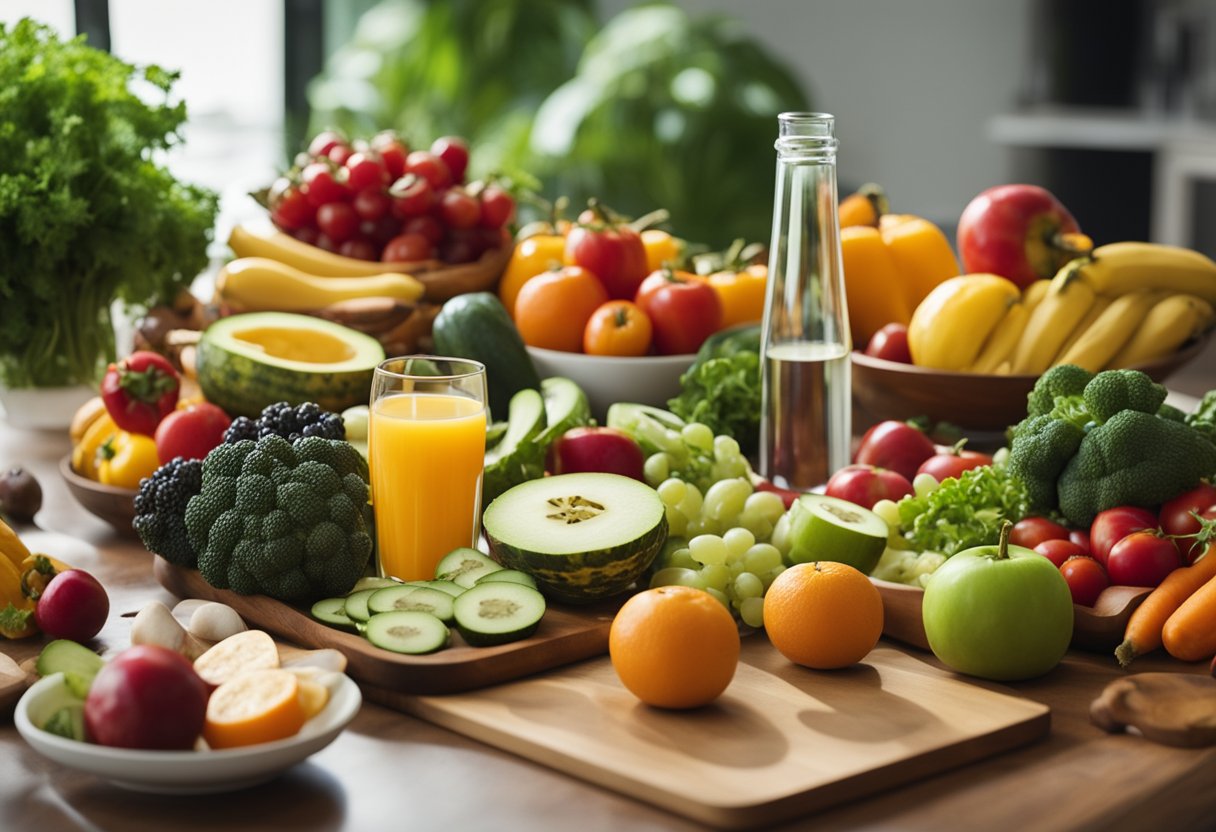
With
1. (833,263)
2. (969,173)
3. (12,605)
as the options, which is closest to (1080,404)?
(833,263)

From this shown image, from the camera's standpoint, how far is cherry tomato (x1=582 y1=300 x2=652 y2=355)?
6.48ft

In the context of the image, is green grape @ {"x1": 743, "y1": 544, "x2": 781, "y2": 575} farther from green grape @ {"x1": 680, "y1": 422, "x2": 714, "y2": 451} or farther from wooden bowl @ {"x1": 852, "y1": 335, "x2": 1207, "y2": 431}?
wooden bowl @ {"x1": 852, "y1": 335, "x2": 1207, "y2": 431}

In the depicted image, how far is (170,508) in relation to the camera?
1.42 m

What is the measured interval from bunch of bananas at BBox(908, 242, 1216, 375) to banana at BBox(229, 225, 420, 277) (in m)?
0.82

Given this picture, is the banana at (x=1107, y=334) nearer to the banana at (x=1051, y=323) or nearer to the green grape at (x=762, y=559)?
the banana at (x=1051, y=323)

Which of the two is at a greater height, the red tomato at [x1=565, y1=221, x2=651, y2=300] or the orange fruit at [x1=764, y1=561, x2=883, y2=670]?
the red tomato at [x1=565, y1=221, x2=651, y2=300]

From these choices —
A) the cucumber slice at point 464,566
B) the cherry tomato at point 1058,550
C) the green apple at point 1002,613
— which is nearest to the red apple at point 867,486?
the cherry tomato at point 1058,550

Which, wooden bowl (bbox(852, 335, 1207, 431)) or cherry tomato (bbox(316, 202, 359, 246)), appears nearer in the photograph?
wooden bowl (bbox(852, 335, 1207, 431))

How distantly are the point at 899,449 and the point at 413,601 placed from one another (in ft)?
2.24

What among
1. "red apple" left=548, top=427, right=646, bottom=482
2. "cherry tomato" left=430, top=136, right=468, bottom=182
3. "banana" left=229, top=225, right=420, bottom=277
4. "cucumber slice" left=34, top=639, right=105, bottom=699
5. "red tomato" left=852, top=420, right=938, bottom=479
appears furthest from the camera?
"cherry tomato" left=430, top=136, right=468, bottom=182

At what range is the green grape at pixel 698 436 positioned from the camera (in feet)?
5.27

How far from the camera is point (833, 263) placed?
1699 mm

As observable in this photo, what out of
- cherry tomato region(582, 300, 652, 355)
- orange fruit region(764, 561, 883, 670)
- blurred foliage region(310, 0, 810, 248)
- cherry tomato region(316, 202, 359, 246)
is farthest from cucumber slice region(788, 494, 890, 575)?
blurred foliage region(310, 0, 810, 248)

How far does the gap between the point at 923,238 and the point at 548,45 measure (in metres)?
3.80
